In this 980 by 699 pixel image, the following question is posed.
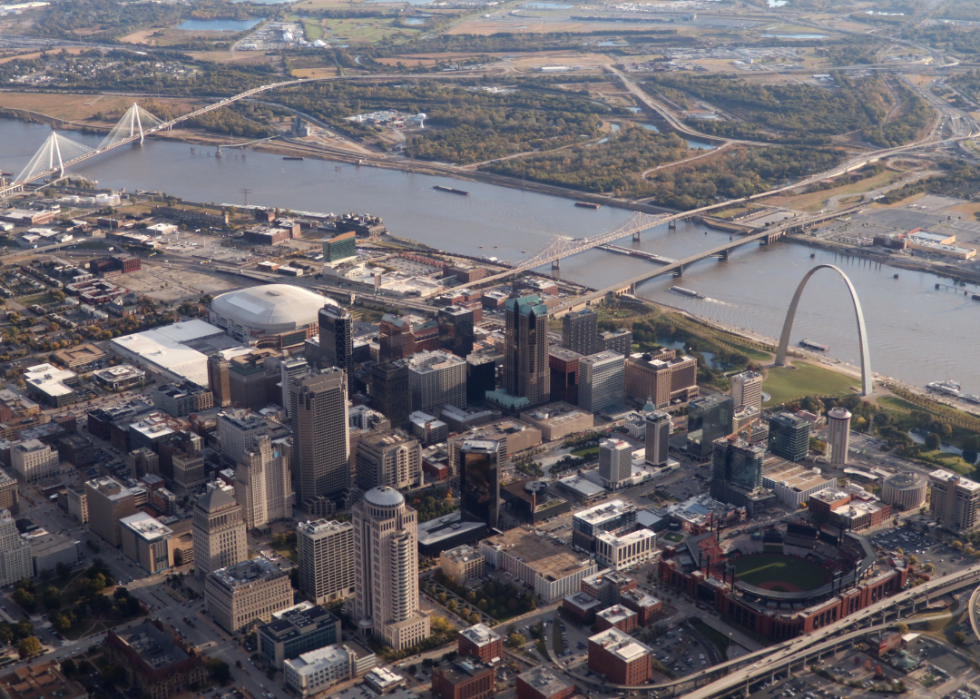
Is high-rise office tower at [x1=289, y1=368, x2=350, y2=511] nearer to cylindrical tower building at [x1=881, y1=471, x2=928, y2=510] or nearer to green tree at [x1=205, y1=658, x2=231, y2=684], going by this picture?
green tree at [x1=205, y1=658, x2=231, y2=684]

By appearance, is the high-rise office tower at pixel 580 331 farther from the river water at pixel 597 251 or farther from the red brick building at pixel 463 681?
the red brick building at pixel 463 681

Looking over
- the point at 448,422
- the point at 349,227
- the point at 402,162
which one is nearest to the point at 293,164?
the point at 402,162

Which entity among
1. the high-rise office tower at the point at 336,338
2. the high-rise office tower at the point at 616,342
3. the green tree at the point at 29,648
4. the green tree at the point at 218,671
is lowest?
the green tree at the point at 218,671

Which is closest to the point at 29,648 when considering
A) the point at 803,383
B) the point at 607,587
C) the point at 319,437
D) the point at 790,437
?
the point at 319,437

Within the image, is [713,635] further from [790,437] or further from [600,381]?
[600,381]

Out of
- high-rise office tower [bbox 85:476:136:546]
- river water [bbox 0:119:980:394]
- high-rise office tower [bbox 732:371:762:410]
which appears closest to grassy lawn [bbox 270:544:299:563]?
high-rise office tower [bbox 85:476:136:546]

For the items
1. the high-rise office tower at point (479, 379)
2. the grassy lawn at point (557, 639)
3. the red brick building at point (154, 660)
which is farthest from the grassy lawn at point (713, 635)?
the high-rise office tower at point (479, 379)
